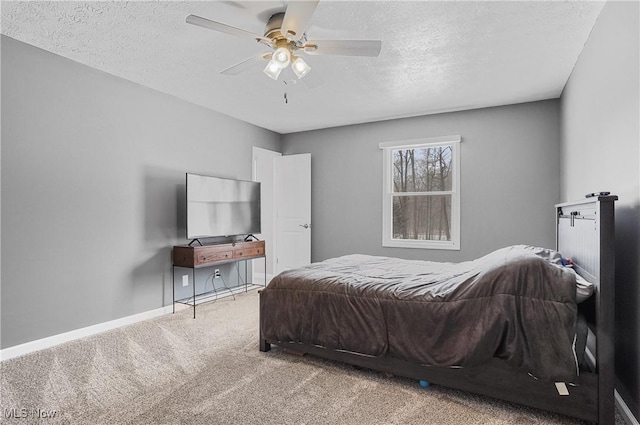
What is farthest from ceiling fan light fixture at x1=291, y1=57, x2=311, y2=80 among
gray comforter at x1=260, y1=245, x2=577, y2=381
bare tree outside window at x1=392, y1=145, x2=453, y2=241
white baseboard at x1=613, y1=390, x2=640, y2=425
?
bare tree outside window at x1=392, y1=145, x2=453, y2=241

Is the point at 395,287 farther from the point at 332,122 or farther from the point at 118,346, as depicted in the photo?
the point at 332,122

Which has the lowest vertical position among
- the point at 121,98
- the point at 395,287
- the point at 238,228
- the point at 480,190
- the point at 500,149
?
the point at 395,287

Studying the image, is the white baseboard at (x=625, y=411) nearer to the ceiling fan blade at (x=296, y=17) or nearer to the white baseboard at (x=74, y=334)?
the ceiling fan blade at (x=296, y=17)

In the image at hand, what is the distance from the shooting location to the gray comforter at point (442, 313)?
1.88 m

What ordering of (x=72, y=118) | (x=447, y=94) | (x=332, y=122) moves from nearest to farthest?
(x=72, y=118), (x=447, y=94), (x=332, y=122)

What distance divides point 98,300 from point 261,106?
2.84 metres

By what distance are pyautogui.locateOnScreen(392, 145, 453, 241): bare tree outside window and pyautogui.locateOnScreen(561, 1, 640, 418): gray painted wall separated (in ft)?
6.95

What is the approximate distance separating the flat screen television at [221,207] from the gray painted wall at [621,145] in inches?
147

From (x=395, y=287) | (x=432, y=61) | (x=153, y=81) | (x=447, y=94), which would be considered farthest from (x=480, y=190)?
(x=153, y=81)

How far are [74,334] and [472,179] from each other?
4710 mm

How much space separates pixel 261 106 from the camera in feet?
15.2

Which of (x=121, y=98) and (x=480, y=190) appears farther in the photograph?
(x=480, y=190)

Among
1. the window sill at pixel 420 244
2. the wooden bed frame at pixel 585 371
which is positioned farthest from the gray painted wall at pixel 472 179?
the wooden bed frame at pixel 585 371

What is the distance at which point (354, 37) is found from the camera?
2.82m
